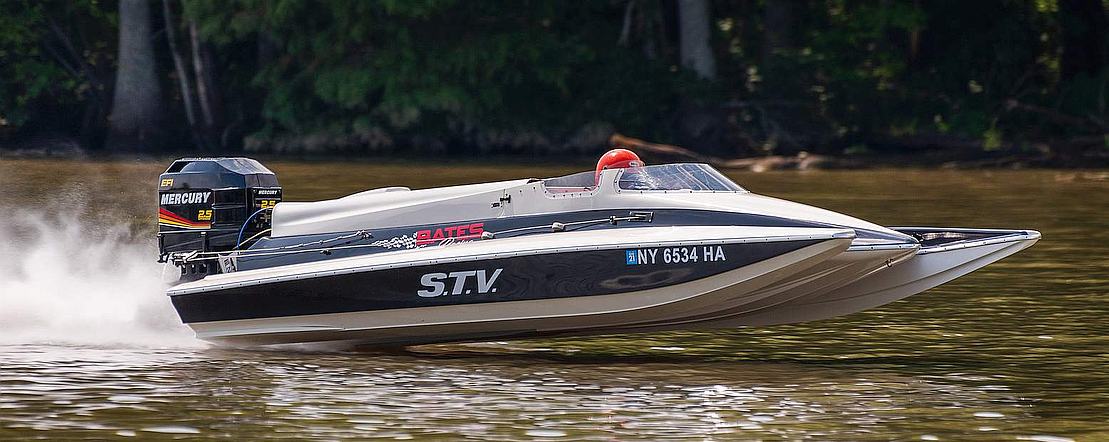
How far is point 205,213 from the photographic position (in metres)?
11.8

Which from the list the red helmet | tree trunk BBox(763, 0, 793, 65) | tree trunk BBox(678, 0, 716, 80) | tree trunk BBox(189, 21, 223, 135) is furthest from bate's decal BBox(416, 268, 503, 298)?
tree trunk BBox(189, 21, 223, 135)

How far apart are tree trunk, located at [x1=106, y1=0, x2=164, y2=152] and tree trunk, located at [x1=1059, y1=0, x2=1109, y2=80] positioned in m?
20.9

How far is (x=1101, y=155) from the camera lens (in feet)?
105

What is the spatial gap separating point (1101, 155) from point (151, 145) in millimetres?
21238

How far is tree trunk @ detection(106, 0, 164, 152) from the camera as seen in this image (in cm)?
4116

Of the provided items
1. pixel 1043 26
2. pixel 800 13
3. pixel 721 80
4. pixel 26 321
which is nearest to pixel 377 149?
pixel 721 80

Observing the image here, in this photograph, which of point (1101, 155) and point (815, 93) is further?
point (815, 93)

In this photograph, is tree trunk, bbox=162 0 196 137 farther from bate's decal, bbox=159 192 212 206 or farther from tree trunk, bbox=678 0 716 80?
bate's decal, bbox=159 192 212 206

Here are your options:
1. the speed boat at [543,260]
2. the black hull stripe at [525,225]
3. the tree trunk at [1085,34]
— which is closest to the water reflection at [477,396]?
the speed boat at [543,260]

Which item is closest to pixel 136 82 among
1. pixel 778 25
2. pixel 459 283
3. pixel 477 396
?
pixel 778 25

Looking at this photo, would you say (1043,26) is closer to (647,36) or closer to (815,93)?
(815,93)

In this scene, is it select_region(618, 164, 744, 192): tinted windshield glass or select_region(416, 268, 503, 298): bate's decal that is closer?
select_region(416, 268, 503, 298): bate's decal

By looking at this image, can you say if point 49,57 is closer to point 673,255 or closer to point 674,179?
point 674,179

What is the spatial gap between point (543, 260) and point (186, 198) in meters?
2.83
